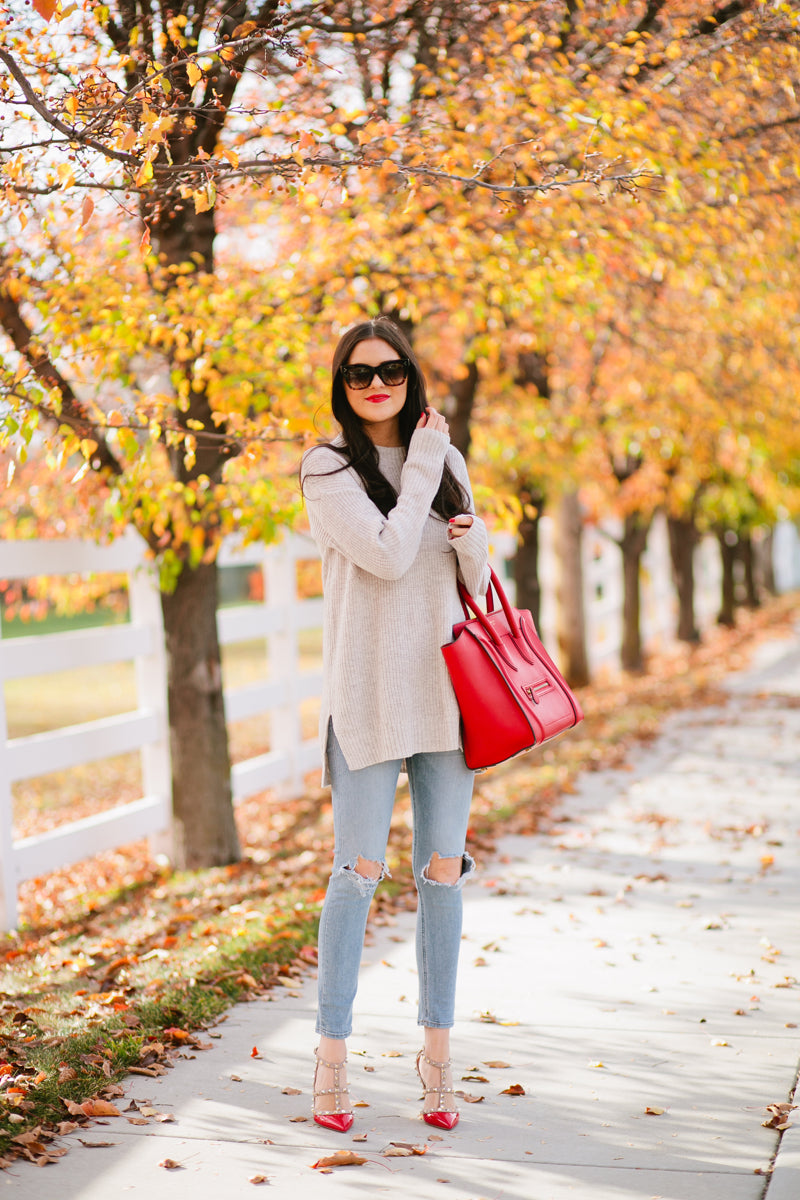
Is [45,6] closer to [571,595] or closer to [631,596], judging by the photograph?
[571,595]

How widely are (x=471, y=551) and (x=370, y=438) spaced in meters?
0.48

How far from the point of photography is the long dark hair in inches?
137

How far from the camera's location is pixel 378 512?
334cm

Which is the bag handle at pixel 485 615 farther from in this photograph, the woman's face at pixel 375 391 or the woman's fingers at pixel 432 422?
the woman's face at pixel 375 391

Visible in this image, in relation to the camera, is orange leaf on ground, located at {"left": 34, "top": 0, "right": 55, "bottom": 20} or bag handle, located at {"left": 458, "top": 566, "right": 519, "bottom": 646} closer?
orange leaf on ground, located at {"left": 34, "top": 0, "right": 55, "bottom": 20}

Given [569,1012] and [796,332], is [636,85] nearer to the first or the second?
[796,332]

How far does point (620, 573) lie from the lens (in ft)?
65.9

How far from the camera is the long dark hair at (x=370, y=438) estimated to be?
11.4 ft

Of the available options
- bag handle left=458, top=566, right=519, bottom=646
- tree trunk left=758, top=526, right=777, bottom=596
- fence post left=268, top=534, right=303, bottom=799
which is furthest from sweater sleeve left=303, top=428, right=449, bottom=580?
tree trunk left=758, top=526, right=777, bottom=596

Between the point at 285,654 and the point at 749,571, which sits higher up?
the point at 749,571

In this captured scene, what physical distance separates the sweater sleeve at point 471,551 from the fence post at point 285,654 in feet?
19.8

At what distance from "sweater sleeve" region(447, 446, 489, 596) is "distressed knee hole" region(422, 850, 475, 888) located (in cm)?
74

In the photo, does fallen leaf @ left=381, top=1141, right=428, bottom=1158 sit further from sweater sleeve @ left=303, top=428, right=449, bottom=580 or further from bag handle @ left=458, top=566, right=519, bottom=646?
sweater sleeve @ left=303, top=428, right=449, bottom=580

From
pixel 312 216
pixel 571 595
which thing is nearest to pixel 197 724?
pixel 312 216
